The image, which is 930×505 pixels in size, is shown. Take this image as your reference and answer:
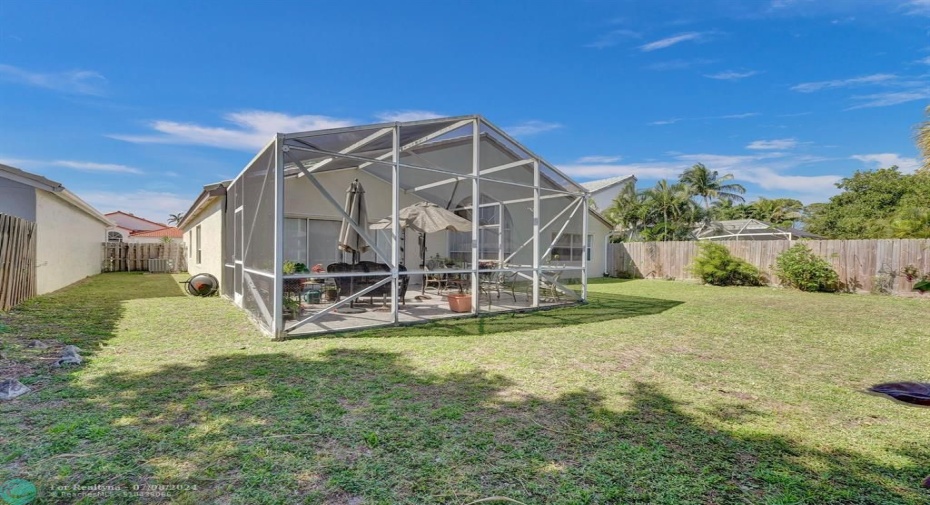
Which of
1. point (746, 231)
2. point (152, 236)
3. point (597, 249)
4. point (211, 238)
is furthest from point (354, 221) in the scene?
point (152, 236)

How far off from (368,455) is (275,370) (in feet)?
7.28

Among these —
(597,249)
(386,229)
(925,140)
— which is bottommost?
(597,249)

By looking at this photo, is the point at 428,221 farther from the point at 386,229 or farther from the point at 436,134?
the point at 436,134

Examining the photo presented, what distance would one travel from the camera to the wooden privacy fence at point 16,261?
7.09 m

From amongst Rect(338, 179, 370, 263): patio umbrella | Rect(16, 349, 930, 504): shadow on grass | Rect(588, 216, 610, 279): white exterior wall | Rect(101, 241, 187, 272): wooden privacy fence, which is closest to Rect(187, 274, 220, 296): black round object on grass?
Rect(338, 179, 370, 263): patio umbrella

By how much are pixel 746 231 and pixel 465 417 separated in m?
31.8

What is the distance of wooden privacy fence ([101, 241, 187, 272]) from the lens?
20.2 m

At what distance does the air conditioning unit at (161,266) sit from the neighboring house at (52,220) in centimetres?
434

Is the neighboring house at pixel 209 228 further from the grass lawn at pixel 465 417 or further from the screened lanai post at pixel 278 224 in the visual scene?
the screened lanai post at pixel 278 224

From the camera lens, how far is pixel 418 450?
2.68 m

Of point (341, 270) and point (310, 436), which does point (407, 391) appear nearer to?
point (310, 436)

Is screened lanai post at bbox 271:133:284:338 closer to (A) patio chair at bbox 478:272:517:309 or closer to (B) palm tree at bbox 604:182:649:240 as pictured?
(A) patio chair at bbox 478:272:517:309

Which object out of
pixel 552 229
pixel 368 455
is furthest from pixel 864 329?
pixel 368 455

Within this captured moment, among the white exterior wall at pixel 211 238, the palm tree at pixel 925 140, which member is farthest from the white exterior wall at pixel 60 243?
the palm tree at pixel 925 140
